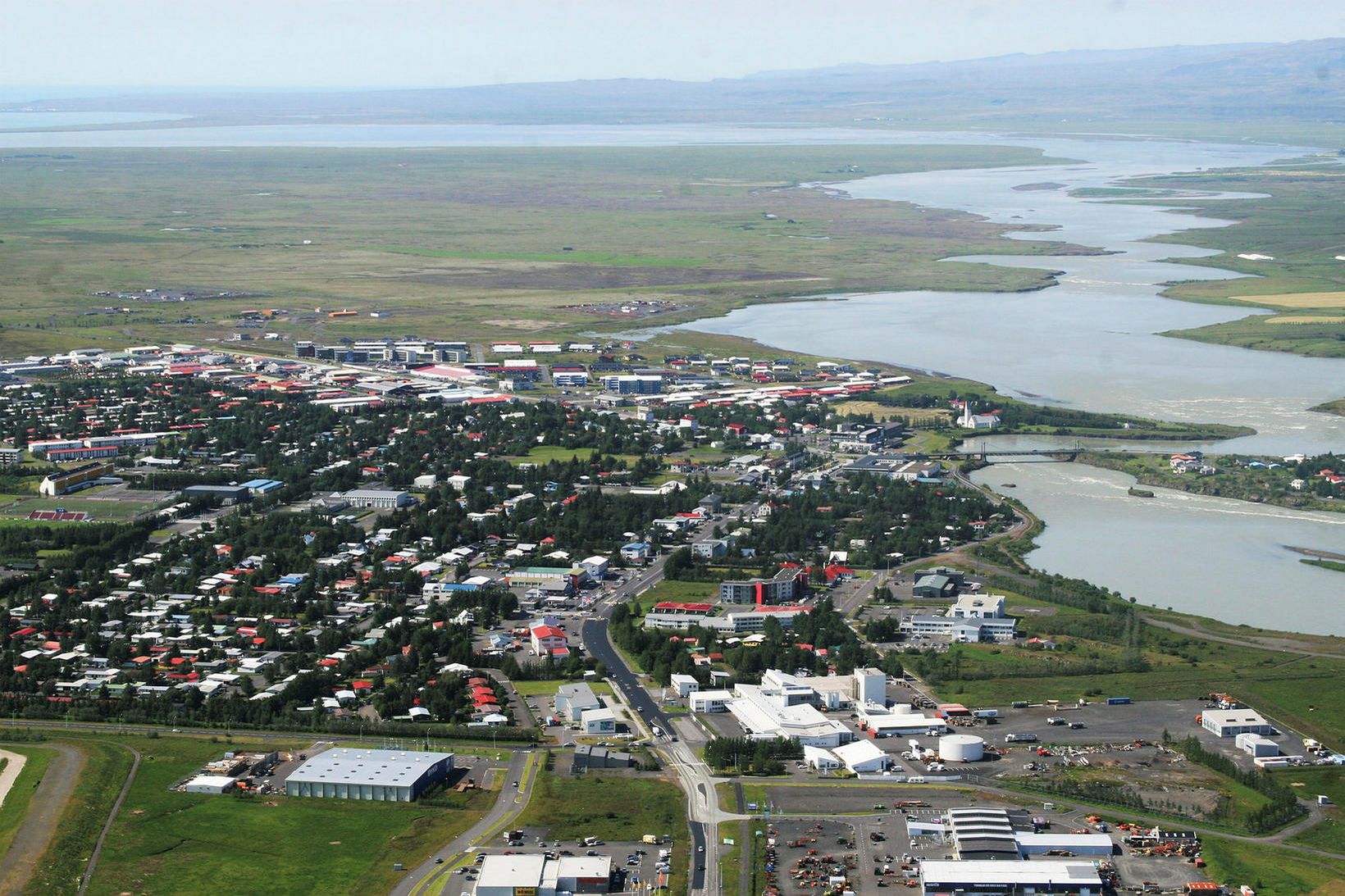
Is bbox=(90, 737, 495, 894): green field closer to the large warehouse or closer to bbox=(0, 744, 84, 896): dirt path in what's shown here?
the large warehouse

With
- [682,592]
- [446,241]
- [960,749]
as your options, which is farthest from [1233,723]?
[446,241]

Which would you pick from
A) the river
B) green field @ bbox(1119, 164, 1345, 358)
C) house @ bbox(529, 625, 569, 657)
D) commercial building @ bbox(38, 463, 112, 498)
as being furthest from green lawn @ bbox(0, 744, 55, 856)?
green field @ bbox(1119, 164, 1345, 358)

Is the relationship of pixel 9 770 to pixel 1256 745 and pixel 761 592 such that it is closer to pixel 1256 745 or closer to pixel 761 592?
pixel 761 592

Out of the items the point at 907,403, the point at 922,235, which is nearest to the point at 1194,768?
the point at 907,403

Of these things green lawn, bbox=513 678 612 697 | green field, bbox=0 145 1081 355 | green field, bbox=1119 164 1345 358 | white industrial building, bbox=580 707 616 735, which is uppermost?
white industrial building, bbox=580 707 616 735

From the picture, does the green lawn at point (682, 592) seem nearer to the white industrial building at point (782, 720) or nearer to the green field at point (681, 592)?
the green field at point (681, 592)

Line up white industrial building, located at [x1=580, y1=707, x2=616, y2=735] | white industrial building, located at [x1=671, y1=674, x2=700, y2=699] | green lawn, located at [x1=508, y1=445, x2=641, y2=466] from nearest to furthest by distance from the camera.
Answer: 1. white industrial building, located at [x1=580, y1=707, x2=616, y2=735]
2. white industrial building, located at [x1=671, y1=674, x2=700, y2=699]
3. green lawn, located at [x1=508, y1=445, x2=641, y2=466]
